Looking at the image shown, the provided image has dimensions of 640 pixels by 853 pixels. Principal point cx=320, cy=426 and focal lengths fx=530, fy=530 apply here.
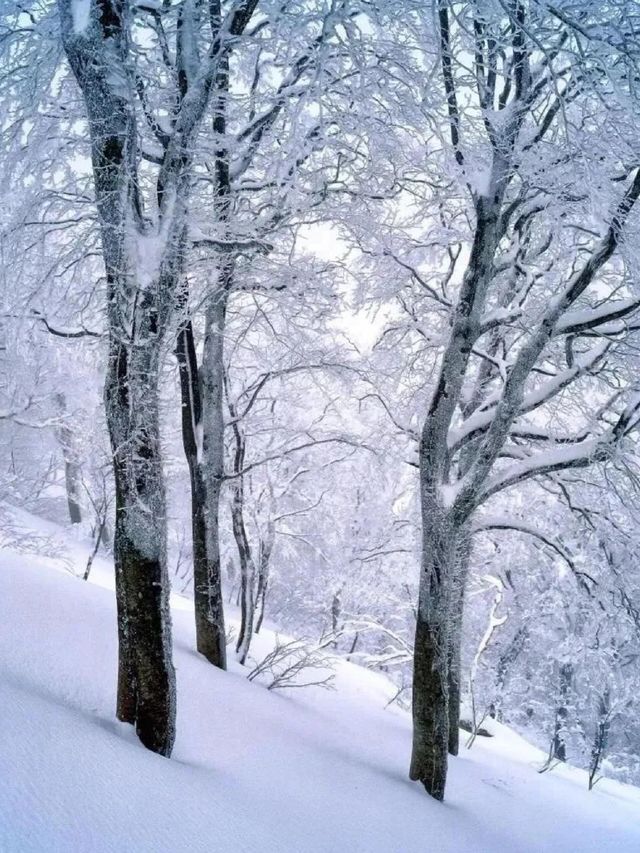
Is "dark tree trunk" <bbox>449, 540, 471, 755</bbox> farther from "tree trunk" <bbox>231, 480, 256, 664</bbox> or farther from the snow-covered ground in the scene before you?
"tree trunk" <bbox>231, 480, 256, 664</bbox>

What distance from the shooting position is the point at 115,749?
8.73 ft

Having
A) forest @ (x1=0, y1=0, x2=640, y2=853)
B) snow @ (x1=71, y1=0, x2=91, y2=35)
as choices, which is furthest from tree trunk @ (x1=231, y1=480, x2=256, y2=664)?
snow @ (x1=71, y1=0, x2=91, y2=35)

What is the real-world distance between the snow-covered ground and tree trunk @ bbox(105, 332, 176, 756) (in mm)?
197

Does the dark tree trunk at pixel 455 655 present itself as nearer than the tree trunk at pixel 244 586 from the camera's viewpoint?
Yes

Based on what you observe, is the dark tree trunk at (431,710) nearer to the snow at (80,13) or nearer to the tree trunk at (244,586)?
the tree trunk at (244,586)

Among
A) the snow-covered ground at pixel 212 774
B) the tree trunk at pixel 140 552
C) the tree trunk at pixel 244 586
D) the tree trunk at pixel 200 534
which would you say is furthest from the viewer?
the tree trunk at pixel 244 586

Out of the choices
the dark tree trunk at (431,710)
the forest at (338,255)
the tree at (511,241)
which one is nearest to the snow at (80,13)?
the forest at (338,255)

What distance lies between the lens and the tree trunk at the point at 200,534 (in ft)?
20.5

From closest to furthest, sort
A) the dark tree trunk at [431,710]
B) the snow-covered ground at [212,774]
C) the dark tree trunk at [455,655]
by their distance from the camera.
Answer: the snow-covered ground at [212,774]
the dark tree trunk at [431,710]
the dark tree trunk at [455,655]

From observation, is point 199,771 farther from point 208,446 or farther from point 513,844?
point 208,446

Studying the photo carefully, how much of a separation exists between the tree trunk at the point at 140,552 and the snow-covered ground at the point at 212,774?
20cm

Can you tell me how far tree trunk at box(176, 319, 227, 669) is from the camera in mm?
6238

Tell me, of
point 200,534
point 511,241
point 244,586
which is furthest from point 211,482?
point 511,241

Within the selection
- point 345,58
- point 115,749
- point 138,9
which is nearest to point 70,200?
point 138,9
